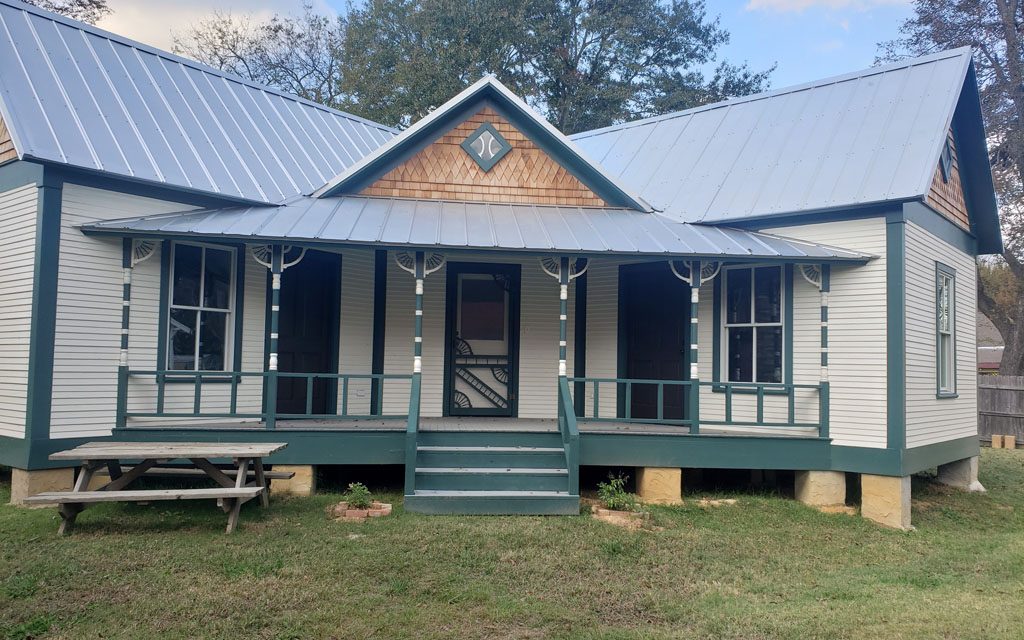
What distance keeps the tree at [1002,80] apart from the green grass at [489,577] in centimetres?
1709

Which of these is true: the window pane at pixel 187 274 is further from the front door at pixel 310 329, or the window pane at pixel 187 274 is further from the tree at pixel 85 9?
the tree at pixel 85 9

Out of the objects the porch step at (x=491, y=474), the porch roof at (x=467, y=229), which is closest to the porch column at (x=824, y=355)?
the porch roof at (x=467, y=229)

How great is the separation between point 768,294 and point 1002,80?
17275 millimetres

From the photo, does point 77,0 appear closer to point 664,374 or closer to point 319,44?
point 319,44

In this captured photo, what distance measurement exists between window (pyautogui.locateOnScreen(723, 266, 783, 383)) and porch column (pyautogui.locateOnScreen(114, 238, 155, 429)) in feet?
24.7

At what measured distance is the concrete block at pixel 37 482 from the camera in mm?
8641

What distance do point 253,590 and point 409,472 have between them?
2.79 metres

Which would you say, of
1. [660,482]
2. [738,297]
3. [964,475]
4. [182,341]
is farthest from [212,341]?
[964,475]

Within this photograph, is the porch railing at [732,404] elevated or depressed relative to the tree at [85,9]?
depressed

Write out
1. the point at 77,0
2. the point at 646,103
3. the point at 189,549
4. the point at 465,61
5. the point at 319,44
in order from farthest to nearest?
the point at 319,44
the point at 646,103
the point at 465,61
the point at 77,0
the point at 189,549

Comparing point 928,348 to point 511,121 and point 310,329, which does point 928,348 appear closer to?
point 511,121

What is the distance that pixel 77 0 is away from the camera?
23797 mm

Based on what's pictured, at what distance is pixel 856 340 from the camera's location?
9.84 m

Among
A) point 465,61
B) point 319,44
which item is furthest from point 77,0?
point 465,61
